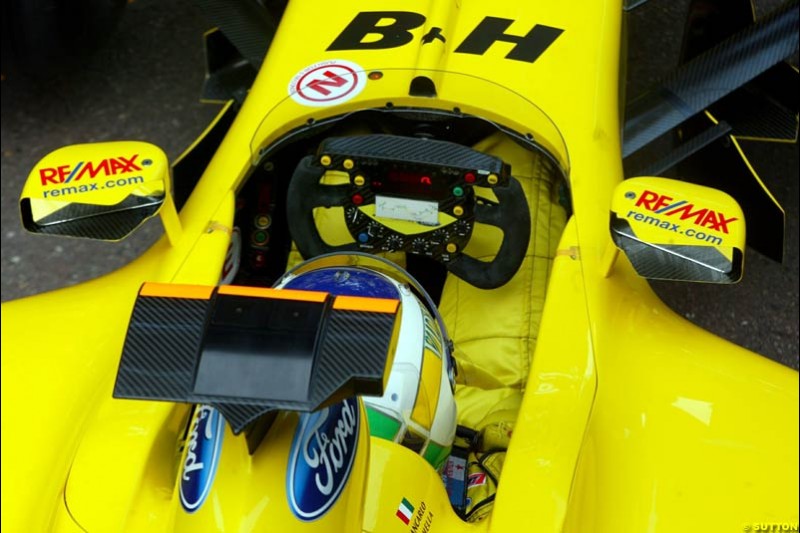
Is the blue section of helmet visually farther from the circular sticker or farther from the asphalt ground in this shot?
the asphalt ground

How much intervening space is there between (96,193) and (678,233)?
49.2 inches

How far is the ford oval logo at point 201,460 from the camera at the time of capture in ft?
4.30

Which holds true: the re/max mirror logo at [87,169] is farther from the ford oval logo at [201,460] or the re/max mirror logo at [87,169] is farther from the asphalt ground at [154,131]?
the asphalt ground at [154,131]

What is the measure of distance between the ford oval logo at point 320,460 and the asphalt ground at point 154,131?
6.69 ft

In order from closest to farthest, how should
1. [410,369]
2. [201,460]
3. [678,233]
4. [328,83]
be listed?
[201,460] < [410,369] < [678,233] < [328,83]

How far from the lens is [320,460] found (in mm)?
1323

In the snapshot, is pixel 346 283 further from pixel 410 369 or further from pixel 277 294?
pixel 277 294

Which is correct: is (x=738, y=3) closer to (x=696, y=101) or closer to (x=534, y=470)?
(x=696, y=101)

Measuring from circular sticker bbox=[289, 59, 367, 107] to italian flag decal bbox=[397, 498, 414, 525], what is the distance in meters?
1.12

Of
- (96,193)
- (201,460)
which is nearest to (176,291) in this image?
(201,460)

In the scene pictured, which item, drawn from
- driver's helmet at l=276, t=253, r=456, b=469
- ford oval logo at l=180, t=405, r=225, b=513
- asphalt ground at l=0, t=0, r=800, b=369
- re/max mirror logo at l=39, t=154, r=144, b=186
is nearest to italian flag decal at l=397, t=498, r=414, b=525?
driver's helmet at l=276, t=253, r=456, b=469

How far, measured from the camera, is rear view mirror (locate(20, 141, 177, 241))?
1930mm

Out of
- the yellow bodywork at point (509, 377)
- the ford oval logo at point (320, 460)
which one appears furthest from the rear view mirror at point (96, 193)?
the ford oval logo at point (320, 460)

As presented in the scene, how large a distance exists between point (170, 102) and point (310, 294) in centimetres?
288
